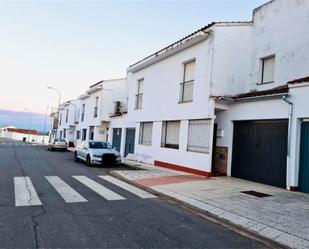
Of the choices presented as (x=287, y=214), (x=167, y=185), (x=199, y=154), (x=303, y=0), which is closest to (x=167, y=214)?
(x=287, y=214)

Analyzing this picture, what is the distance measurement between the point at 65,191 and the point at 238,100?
8.05m

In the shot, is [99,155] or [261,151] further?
[99,155]

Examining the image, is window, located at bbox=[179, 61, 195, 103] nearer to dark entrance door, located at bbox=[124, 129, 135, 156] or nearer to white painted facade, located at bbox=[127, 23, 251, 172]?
white painted facade, located at bbox=[127, 23, 251, 172]

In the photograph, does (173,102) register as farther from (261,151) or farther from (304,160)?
(304,160)

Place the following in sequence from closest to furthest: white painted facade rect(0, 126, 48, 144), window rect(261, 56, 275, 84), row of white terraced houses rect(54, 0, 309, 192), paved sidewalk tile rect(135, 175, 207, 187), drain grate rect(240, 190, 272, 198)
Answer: drain grate rect(240, 190, 272, 198), row of white terraced houses rect(54, 0, 309, 192), paved sidewalk tile rect(135, 175, 207, 187), window rect(261, 56, 275, 84), white painted facade rect(0, 126, 48, 144)

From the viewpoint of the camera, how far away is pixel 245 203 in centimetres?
820

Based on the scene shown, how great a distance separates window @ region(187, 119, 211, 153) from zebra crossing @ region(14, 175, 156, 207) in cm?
443

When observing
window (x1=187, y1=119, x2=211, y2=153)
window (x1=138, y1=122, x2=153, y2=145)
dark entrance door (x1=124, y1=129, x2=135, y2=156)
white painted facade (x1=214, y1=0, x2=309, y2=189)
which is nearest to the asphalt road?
white painted facade (x1=214, y1=0, x2=309, y2=189)

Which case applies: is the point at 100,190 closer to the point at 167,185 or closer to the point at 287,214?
the point at 167,185

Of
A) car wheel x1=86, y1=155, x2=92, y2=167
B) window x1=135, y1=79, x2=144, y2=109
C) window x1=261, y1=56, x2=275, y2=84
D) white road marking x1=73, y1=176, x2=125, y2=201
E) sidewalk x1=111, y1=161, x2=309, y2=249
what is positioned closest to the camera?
sidewalk x1=111, y1=161, x2=309, y2=249

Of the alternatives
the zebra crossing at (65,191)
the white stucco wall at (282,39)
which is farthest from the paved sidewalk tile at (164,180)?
the white stucco wall at (282,39)

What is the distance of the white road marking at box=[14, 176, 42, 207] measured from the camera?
7.38m

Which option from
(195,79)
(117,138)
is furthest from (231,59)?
(117,138)

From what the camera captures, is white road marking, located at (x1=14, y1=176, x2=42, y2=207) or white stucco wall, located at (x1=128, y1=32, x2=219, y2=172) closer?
white road marking, located at (x1=14, y1=176, x2=42, y2=207)
